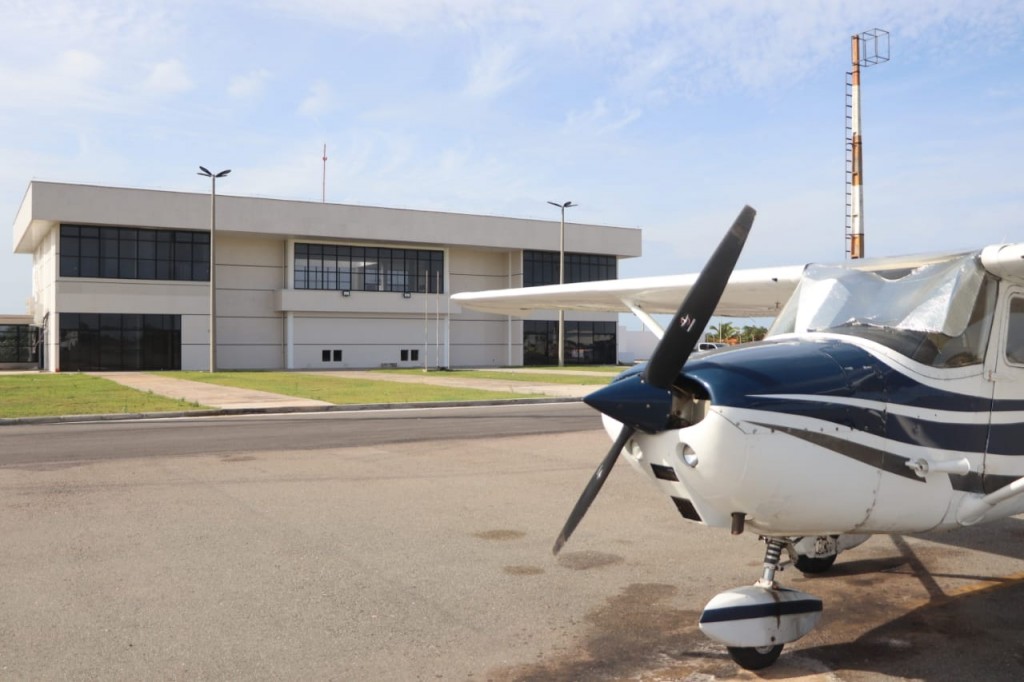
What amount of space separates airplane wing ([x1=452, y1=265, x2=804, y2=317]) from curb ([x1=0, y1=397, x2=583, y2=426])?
653cm

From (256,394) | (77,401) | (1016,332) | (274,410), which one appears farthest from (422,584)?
(256,394)

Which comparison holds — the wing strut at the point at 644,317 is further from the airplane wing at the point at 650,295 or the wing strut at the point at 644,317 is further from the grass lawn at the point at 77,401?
the grass lawn at the point at 77,401

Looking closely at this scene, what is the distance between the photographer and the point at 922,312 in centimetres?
481

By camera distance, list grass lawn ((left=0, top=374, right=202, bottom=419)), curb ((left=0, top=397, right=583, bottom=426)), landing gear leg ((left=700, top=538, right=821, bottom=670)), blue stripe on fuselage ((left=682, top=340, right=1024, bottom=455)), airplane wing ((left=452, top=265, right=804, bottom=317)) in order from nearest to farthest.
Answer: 1. blue stripe on fuselage ((left=682, top=340, right=1024, bottom=455))
2. landing gear leg ((left=700, top=538, right=821, bottom=670))
3. airplane wing ((left=452, top=265, right=804, bottom=317))
4. curb ((left=0, top=397, right=583, bottom=426))
5. grass lawn ((left=0, top=374, right=202, bottom=419))

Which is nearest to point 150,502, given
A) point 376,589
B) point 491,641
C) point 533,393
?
point 376,589

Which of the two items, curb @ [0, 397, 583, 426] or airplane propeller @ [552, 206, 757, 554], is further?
curb @ [0, 397, 583, 426]

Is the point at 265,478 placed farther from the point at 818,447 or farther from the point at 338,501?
the point at 818,447

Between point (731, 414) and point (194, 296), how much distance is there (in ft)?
147

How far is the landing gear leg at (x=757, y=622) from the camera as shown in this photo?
4.19 m

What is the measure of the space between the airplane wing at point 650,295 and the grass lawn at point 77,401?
35.1 ft

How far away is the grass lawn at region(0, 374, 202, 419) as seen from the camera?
18.4 meters

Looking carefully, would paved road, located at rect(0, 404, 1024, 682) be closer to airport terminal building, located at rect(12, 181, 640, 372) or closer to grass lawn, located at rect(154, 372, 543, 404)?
grass lawn, located at rect(154, 372, 543, 404)

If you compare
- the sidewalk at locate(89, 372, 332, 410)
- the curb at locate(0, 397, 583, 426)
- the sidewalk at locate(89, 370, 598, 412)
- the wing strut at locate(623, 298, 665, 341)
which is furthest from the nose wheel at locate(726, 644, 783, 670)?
the sidewalk at locate(89, 372, 332, 410)

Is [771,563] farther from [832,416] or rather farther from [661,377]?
[661,377]
